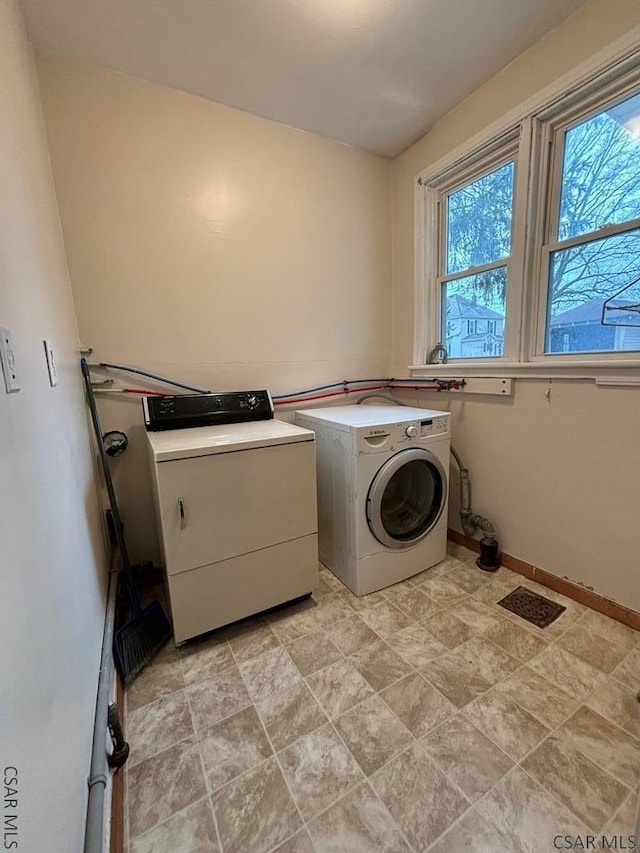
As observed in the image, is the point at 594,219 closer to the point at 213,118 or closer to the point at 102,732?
the point at 213,118

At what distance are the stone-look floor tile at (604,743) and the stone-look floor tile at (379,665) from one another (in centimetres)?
51

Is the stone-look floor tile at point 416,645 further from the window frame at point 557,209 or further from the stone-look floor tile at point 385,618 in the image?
the window frame at point 557,209

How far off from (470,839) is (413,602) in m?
0.86

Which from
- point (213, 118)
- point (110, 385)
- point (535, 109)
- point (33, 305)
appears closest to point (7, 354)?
point (33, 305)

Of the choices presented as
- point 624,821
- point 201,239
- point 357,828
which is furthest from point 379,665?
point 201,239

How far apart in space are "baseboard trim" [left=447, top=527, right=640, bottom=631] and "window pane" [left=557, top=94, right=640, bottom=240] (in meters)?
1.63

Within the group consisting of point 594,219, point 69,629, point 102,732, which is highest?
point 594,219

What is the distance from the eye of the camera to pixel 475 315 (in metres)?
2.06

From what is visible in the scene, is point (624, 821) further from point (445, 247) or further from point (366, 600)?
point (445, 247)

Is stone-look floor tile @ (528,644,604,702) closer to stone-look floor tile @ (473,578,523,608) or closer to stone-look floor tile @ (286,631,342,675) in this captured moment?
stone-look floor tile @ (473,578,523,608)

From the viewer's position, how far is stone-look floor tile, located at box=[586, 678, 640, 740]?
1076 millimetres

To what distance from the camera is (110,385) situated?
1745 mm

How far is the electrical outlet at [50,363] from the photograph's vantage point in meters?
0.98

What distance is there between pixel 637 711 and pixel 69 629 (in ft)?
5.58
